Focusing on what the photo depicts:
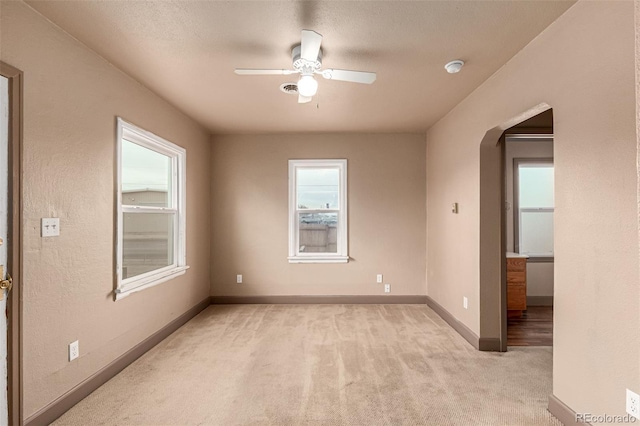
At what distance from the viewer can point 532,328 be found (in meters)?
3.85

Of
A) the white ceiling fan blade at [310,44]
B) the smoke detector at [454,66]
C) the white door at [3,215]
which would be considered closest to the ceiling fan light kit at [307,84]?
the white ceiling fan blade at [310,44]

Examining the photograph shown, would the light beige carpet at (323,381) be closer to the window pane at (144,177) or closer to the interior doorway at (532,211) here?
the window pane at (144,177)

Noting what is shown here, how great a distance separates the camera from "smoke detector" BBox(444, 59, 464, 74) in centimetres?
262

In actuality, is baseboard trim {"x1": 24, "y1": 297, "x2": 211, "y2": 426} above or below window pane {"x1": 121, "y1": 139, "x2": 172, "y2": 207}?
below

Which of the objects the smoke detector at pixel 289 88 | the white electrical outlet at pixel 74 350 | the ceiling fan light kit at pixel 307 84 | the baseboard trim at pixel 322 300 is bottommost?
the baseboard trim at pixel 322 300

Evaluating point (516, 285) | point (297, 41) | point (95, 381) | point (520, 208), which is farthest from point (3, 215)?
point (520, 208)

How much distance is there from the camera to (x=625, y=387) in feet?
5.38

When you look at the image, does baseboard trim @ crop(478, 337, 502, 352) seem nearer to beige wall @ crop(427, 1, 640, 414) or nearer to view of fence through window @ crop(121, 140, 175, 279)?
beige wall @ crop(427, 1, 640, 414)

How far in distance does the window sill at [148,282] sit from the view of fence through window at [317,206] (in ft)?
5.98

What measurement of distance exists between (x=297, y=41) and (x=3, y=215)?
211 centimetres

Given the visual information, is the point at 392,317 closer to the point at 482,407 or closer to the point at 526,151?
the point at 482,407

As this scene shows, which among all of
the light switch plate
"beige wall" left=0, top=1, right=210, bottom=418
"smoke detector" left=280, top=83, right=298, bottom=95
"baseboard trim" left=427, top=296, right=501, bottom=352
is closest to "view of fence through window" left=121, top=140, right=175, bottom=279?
"beige wall" left=0, top=1, right=210, bottom=418

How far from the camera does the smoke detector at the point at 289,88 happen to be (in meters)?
3.04

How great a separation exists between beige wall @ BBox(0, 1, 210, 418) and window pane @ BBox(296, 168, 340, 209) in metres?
2.42
